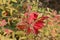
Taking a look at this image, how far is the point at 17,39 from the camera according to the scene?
236cm

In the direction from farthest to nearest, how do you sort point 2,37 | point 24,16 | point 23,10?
1. point 23,10
2. point 24,16
3. point 2,37

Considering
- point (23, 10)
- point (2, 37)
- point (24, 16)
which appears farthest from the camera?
point (23, 10)

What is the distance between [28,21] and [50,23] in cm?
26

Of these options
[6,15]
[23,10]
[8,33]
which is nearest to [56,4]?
[23,10]

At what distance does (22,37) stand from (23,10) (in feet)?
1.86

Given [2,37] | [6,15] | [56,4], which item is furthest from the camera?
[56,4]

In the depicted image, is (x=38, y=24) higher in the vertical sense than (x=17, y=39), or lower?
higher

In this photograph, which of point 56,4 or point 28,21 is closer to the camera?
point 28,21

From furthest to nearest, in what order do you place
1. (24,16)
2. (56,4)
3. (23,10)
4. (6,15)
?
(56,4) → (23,10) → (6,15) → (24,16)

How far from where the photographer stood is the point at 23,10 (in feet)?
8.88

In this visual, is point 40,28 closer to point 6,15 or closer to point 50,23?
point 50,23

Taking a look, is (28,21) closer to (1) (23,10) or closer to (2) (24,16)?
(2) (24,16)

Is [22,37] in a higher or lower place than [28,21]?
lower

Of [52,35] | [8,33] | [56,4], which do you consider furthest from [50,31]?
[56,4]
